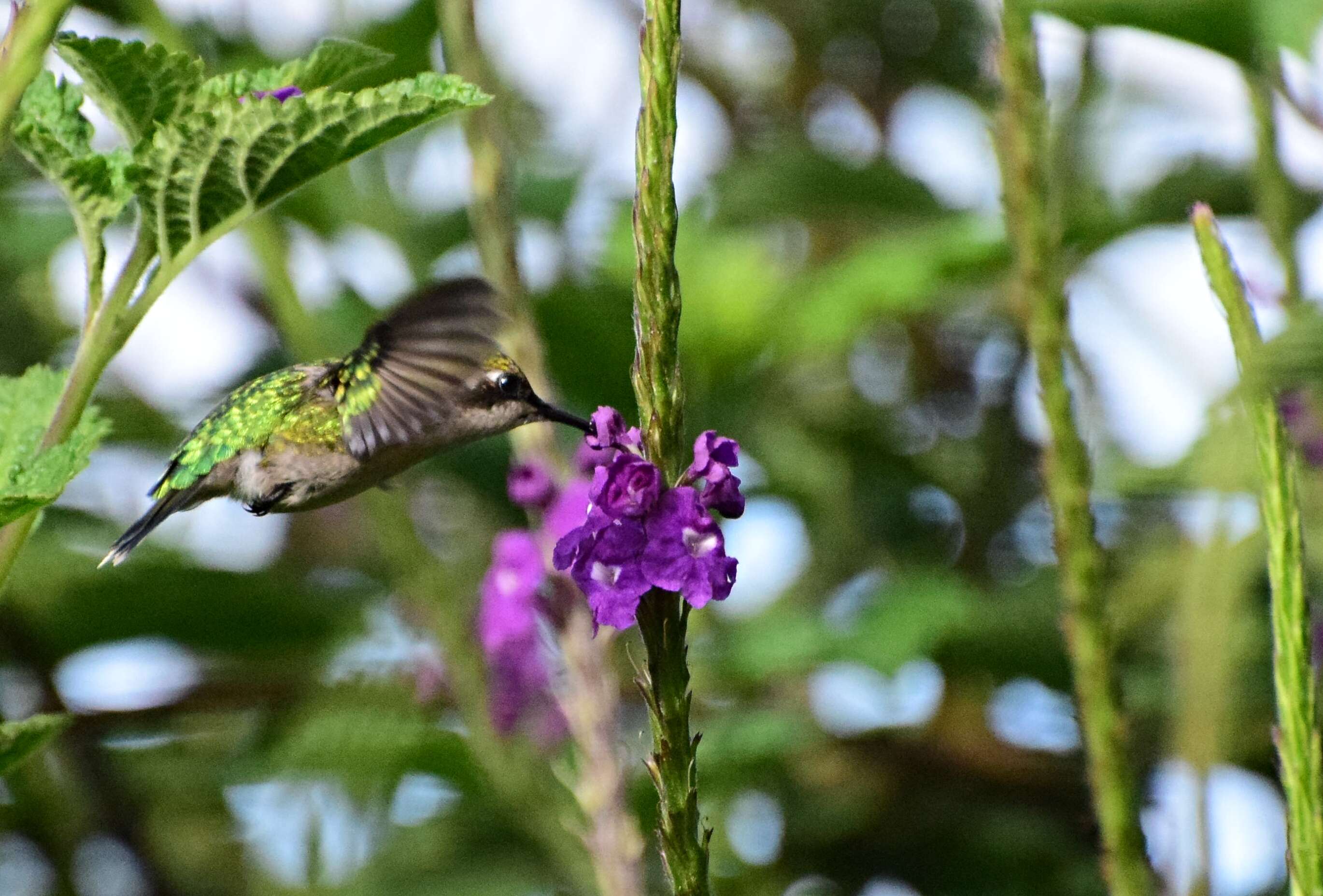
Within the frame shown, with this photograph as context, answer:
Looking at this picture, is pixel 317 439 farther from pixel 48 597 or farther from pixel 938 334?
pixel 938 334

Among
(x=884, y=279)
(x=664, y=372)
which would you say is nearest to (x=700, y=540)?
(x=664, y=372)

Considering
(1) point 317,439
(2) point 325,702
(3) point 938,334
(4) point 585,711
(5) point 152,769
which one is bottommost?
(5) point 152,769

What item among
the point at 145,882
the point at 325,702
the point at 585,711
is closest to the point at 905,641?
the point at 585,711

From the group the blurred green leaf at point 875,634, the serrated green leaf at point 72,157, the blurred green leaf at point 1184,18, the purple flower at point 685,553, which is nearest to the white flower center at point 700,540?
the purple flower at point 685,553

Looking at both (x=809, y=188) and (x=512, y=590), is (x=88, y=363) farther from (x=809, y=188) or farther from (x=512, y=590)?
(x=809, y=188)

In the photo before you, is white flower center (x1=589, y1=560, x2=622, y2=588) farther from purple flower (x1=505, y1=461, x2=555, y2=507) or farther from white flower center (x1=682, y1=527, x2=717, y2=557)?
purple flower (x1=505, y1=461, x2=555, y2=507)

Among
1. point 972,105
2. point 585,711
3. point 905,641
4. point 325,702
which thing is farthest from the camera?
point 972,105
